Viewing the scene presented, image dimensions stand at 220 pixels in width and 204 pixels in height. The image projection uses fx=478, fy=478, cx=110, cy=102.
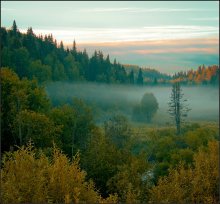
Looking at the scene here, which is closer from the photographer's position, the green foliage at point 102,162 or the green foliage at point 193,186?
the green foliage at point 193,186

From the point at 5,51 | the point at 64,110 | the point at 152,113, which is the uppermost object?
the point at 5,51

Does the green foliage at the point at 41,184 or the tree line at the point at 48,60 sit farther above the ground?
the tree line at the point at 48,60

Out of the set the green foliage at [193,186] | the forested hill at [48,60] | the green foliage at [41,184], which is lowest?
the green foliage at [193,186]

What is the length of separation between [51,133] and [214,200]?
26.1m

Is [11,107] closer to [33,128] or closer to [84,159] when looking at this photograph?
[33,128]

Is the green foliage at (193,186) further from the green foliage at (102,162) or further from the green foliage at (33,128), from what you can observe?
Answer: the green foliage at (33,128)

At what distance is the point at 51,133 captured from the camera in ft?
176

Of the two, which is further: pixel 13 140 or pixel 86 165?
pixel 13 140

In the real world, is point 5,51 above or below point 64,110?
above

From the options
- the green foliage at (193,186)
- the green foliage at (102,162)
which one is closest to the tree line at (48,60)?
the green foliage at (102,162)

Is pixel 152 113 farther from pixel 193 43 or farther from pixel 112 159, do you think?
pixel 112 159

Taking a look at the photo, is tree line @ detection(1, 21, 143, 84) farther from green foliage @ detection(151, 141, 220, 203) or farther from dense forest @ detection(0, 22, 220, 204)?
green foliage @ detection(151, 141, 220, 203)

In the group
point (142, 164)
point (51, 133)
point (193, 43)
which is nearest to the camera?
point (142, 164)

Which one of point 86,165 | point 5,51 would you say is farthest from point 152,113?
point 86,165
